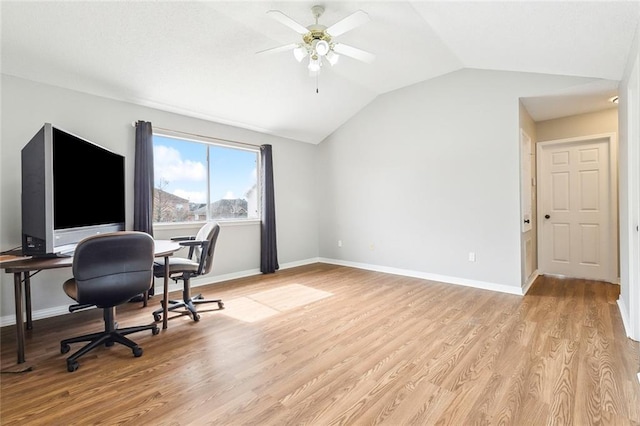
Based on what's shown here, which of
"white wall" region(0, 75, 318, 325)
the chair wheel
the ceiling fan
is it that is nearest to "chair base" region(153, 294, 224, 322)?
the chair wheel

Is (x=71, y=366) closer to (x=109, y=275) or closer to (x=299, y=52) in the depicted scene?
(x=109, y=275)

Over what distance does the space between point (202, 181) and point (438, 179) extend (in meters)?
3.51

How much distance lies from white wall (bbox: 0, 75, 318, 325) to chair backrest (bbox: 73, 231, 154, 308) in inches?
31.2

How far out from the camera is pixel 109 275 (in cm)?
218

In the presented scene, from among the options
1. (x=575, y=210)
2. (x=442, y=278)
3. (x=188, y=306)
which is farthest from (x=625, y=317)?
(x=188, y=306)

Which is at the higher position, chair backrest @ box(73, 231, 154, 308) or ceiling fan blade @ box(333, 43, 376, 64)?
ceiling fan blade @ box(333, 43, 376, 64)

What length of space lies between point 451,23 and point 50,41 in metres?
3.63

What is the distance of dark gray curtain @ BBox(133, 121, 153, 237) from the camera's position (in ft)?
12.0

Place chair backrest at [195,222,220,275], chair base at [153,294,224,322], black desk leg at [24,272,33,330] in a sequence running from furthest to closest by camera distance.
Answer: chair backrest at [195,222,220,275] < chair base at [153,294,224,322] < black desk leg at [24,272,33,330]

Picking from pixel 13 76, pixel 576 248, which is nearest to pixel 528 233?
pixel 576 248

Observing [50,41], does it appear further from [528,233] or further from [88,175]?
[528,233]

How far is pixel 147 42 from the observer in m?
2.96

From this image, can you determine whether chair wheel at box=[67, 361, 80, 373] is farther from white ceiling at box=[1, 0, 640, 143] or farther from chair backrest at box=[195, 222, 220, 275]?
white ceiling at box=[1, 0, 640, 143]

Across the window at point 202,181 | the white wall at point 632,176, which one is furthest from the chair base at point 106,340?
the white wall at point 632,176
